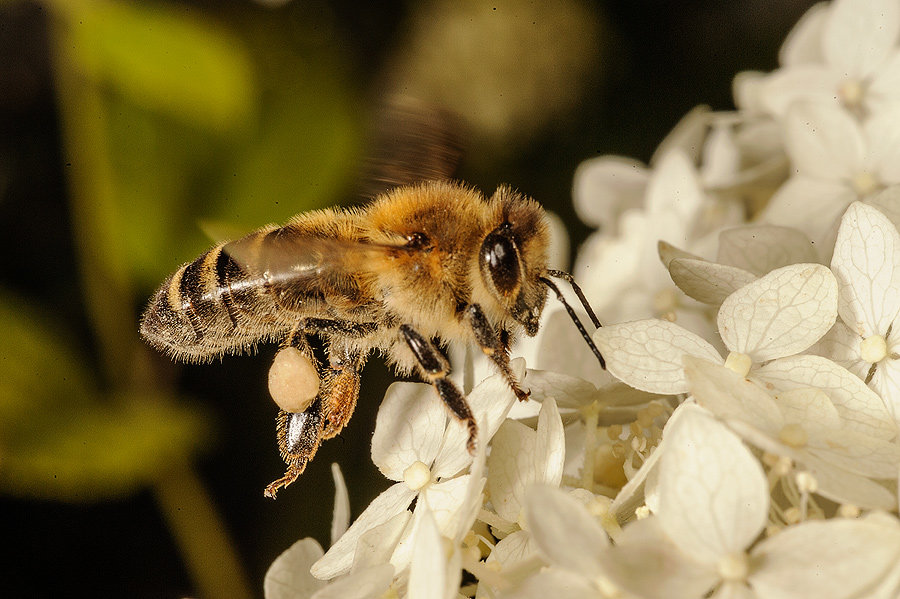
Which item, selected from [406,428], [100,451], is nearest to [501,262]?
[406,428]

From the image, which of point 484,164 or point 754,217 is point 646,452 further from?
point 484,164

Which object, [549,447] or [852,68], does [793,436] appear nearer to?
[549,447]

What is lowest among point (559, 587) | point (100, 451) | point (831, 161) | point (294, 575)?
point (100, 451)

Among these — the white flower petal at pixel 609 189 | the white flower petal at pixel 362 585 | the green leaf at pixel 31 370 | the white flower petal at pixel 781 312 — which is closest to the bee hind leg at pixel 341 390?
the white flower petal at pixel 362 585

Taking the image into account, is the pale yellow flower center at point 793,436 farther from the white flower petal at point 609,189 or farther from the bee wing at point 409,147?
the white flower petal at point 609,189

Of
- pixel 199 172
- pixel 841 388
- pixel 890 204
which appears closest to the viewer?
pixel 841 388

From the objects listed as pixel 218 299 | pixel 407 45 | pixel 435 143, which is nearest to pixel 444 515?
pixel 218 299
